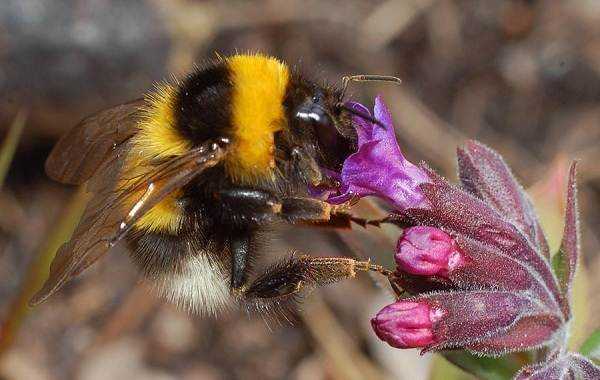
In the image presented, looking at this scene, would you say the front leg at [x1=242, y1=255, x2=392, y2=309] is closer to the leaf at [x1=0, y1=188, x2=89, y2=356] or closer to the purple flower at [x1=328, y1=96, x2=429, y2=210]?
the purple flower at [x1=328, y1=96, x2=429, y2=210]

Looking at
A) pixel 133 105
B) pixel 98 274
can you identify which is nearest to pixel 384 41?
pixel 98 274

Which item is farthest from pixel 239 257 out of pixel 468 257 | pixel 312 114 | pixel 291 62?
pixel 291 62

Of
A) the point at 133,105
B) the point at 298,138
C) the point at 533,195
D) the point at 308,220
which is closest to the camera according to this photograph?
the point at 298,138

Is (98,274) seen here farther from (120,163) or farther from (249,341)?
(120,163)

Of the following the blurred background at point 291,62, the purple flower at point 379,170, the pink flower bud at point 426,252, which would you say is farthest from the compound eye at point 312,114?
the blurred background at point 291,62

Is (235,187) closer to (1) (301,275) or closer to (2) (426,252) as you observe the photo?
(1) (301,275)

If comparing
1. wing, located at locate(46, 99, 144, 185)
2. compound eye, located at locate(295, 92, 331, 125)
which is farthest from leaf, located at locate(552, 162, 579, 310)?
wing, located at locate(46, 99, 144, 185)
